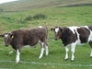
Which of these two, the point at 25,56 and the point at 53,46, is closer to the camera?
the point at 25,56

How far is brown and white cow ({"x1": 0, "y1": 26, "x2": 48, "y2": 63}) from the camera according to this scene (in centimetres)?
1406

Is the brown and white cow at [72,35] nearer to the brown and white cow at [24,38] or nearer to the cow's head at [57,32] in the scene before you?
the cow's head at [57,32]

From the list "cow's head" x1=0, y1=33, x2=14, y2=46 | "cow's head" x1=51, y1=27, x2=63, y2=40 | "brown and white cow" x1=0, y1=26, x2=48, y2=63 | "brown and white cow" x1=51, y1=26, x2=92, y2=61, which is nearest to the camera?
"cow's head" x1=0, y1=33, x2=14, y2=46

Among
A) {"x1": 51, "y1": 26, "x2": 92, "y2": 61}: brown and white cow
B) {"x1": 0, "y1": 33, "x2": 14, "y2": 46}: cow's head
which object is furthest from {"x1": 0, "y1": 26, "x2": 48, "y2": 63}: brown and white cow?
{"x1": 51, "y1": 26, "x2": 92, "y2": 61}: brown and white cow

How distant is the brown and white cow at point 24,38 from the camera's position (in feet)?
46.1

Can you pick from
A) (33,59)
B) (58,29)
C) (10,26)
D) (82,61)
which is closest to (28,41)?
(33,59)

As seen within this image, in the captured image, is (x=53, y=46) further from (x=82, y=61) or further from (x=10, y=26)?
(x=10, y=26)

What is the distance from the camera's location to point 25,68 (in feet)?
44.3

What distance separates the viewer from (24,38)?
14602 millimetres

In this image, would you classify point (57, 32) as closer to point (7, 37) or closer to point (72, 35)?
point (72, 35)

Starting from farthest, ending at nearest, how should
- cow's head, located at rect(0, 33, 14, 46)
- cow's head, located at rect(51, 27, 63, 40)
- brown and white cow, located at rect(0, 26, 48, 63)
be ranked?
brown and white cow, located at rect(0, 26, 48, 63) → cow's head, located at rect(51, 27, 63, 40) → cow's head, located at rect(0, 33, 14, 46)

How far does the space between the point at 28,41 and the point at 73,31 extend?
2.87 m

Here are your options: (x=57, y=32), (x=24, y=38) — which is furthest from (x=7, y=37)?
(x=57, y=32)

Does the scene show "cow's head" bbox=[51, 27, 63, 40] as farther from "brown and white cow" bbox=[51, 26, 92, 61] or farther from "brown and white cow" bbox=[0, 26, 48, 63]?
"brown and white cow" bbox=[0, 26, 48, 63]
